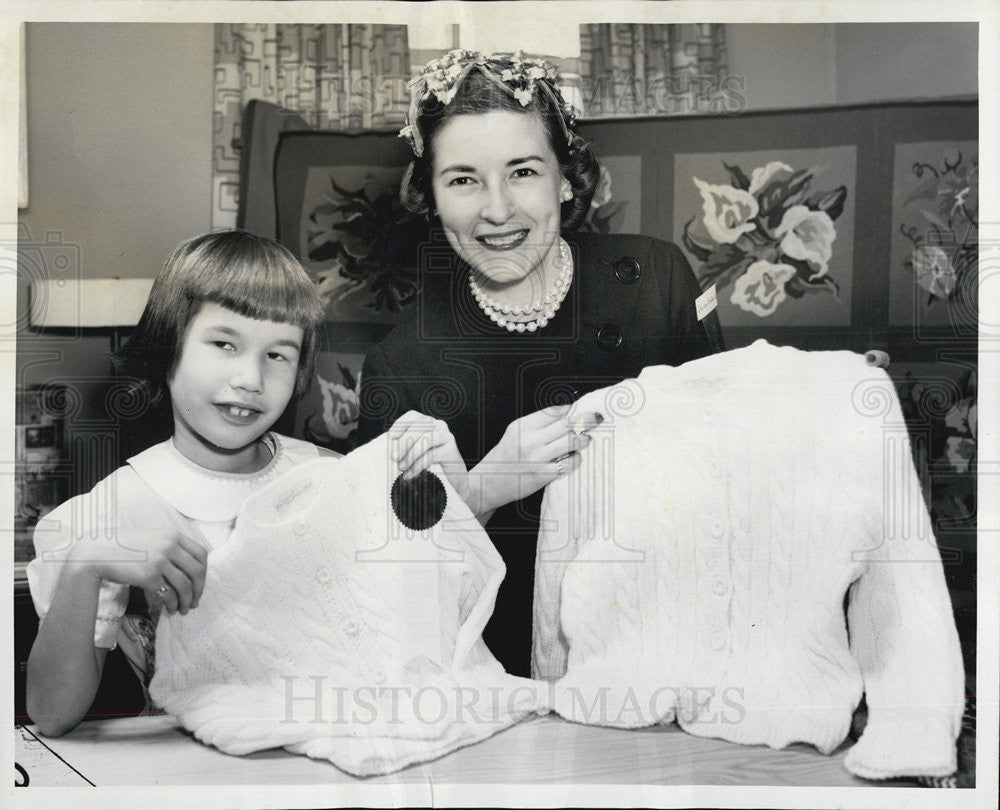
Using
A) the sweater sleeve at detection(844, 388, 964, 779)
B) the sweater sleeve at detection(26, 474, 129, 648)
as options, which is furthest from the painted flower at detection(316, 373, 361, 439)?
the sweater sleeve at detection(844, 388, 964, 779)

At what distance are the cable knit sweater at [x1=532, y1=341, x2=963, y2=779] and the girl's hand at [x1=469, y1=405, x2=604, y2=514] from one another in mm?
20

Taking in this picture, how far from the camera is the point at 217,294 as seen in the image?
100cm

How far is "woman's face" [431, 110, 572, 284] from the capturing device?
1.00 m

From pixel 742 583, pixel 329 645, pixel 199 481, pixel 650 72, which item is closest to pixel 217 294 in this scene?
pixel 199 481

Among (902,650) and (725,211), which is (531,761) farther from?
(725,211)

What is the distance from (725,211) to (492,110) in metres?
0.31

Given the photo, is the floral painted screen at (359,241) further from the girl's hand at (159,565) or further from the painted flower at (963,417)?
the painted flower at (963,417)

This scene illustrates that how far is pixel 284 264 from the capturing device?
1.01 meters

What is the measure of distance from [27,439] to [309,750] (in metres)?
0.52

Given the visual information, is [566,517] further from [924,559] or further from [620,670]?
[924,559]

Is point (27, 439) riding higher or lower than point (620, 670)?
higher

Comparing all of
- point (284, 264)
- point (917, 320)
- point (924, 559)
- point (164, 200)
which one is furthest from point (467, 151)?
point (924, 559)

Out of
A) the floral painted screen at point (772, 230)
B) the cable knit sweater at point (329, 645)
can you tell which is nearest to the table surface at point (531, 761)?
the cable knit sweater at point (329, 645)

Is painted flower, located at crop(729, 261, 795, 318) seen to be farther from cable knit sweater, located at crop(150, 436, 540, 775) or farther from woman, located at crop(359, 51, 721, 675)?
cable knit sweater, located at crop(150, 436, 540, 775)
